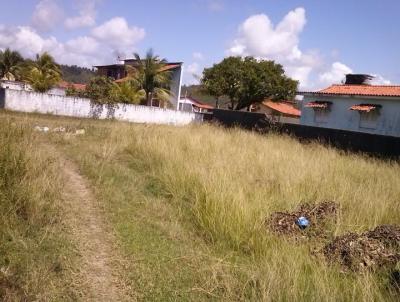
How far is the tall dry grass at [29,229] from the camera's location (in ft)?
11.3

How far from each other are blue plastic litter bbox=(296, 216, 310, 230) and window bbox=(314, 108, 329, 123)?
2339cm

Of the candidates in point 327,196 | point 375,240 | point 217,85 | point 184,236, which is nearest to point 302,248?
point 375,240

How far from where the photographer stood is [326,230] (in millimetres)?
5609

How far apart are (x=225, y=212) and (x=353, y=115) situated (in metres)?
22.9

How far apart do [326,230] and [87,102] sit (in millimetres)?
22384

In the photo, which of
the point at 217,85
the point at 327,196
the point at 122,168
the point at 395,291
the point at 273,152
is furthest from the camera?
A: the point at 217,85

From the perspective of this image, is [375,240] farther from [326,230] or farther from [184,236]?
[184,236]

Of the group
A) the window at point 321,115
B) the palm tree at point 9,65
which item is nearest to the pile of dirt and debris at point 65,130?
the window at point 321,115

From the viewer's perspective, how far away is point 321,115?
28.1 m

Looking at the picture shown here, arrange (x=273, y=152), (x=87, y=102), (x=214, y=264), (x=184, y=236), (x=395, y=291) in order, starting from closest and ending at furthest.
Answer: (x=395, y=291), (x=214, y=264), (x=184, y=236), (x=273, y=152), (x=87, y=102)

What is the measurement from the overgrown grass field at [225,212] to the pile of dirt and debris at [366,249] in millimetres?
170

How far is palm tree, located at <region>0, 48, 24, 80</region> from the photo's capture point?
161 ft

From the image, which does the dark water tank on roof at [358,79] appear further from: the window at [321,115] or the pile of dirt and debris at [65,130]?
the pile of dirt and debris at [65,130]

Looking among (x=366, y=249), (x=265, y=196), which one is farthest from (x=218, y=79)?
(x=366, y=249)
